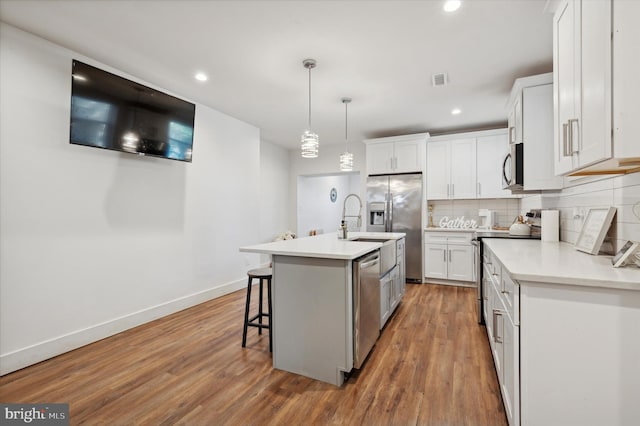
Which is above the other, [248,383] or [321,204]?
[321,204]

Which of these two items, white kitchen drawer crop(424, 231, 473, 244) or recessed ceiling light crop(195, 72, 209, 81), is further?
white kitchen drawer crop(424, 231, 473, 244)

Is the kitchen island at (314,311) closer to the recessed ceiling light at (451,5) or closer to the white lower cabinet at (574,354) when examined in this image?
the white lower cabinet at (574,354)

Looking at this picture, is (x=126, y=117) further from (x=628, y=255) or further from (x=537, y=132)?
(x=537, y=132)

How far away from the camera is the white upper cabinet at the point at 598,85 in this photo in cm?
120

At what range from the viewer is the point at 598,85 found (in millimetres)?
1346

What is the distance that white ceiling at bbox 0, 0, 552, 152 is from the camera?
2.12 meters

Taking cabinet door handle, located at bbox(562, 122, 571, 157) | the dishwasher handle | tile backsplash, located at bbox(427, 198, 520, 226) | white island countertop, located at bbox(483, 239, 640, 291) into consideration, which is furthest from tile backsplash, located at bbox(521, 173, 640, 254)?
tile backsplash, located at bbox(427, 198, 520, 226)

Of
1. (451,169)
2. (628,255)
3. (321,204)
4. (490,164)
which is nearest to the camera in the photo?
(628,255)

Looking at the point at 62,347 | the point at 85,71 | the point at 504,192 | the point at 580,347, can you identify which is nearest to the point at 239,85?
the point at 85,71

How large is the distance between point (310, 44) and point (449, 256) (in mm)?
3795

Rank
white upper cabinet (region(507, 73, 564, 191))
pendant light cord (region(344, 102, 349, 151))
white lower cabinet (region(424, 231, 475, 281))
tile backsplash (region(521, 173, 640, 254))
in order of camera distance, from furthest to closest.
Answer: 1. white lower cabinet (region(424, 231, 475, 281))
2. pendant light cord (region(344, 102, 349, 151))
3. white upper cabinet (region(507, 73, 564, 191))
4. tile backsplash (region(521, 173, 640, 254))

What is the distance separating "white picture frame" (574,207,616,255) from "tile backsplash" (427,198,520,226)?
3.03 metres

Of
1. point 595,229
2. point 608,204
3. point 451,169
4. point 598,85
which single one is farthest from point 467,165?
point 598,85

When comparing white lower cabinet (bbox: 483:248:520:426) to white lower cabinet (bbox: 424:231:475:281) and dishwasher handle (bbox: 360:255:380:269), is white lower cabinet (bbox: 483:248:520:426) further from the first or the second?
white lower cabinet (bbox: 424:231:475:281)
